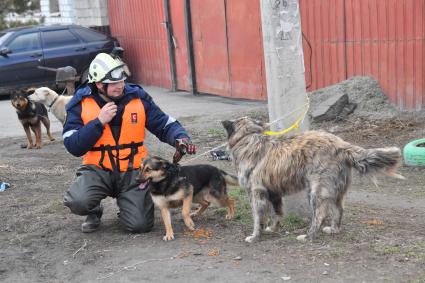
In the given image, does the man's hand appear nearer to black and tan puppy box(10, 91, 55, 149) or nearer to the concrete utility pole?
the concrete utility pole

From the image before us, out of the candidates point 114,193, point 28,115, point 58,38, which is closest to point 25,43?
point 58,38

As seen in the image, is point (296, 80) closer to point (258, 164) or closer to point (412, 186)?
point (258, 164)

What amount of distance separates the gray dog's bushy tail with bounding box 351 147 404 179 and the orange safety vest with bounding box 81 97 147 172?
2.13 metres

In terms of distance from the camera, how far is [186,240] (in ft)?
18.2

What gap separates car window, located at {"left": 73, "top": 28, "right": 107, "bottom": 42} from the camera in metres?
18.1

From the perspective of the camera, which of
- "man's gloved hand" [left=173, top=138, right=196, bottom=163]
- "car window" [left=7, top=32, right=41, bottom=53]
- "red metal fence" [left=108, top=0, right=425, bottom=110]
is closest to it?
"man's gloved hand" [left=173, top=138, right=196, bottom=163]

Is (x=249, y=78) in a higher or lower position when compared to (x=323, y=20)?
lower

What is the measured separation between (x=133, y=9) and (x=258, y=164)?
1425 centimetres

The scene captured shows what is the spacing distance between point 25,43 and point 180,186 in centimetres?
1321

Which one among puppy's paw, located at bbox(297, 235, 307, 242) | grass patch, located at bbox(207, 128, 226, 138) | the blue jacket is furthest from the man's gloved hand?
grass patch, located at bbox(207, 128, 226, 138)

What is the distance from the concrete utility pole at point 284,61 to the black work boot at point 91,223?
192 centimetres

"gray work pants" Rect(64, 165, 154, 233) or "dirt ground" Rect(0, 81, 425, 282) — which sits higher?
"gray work pants" Rect(64, 165, 154, 233)

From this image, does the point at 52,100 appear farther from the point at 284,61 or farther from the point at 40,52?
the point at 284,61

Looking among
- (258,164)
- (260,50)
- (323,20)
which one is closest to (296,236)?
(258,164)
